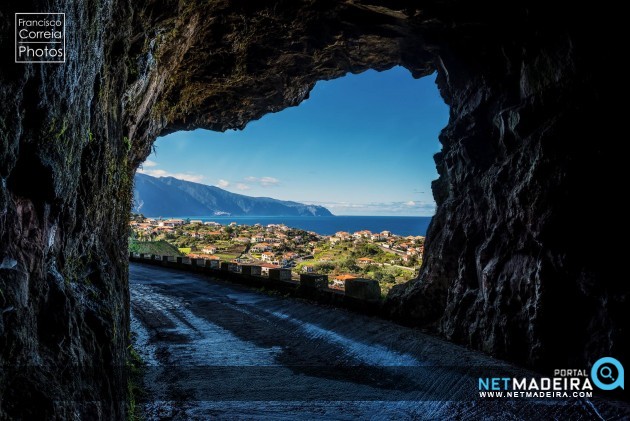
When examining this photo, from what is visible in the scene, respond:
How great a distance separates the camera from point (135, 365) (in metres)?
6.15

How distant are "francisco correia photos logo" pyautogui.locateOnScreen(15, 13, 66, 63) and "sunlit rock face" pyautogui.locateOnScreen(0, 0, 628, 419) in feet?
0.22

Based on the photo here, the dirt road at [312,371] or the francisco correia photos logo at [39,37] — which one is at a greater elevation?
the francisco correia photos logo at [39,37]

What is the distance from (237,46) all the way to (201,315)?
28.6ft

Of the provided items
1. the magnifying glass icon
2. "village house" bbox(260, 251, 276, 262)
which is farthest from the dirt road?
"village house" bbox(260, 251, 276, 262)

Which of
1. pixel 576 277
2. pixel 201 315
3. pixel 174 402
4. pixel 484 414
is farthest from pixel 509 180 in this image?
pixel 201 315

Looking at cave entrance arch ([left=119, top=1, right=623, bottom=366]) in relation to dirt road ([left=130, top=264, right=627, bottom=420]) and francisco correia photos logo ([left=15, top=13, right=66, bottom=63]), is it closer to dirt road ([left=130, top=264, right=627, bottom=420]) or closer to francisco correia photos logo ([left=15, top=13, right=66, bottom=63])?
dirt road ([left=130, top=264, right=627, bottom=420])

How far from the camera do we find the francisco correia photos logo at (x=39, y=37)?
2295 mm

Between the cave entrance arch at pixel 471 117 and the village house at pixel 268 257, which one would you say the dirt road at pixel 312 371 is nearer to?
the cave entrance arch at pixel 471 117

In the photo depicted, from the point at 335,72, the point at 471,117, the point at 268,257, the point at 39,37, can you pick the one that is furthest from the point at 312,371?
the point at 268,257

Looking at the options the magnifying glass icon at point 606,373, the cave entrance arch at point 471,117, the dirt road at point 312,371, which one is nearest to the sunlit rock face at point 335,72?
the cave entrance arch at point 471,117

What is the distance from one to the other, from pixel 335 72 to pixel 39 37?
1367 centimetres

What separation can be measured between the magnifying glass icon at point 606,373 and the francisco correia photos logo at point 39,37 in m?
7.50

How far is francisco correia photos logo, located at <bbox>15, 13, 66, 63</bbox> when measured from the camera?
2.29 metres

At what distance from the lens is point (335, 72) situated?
588 inches
